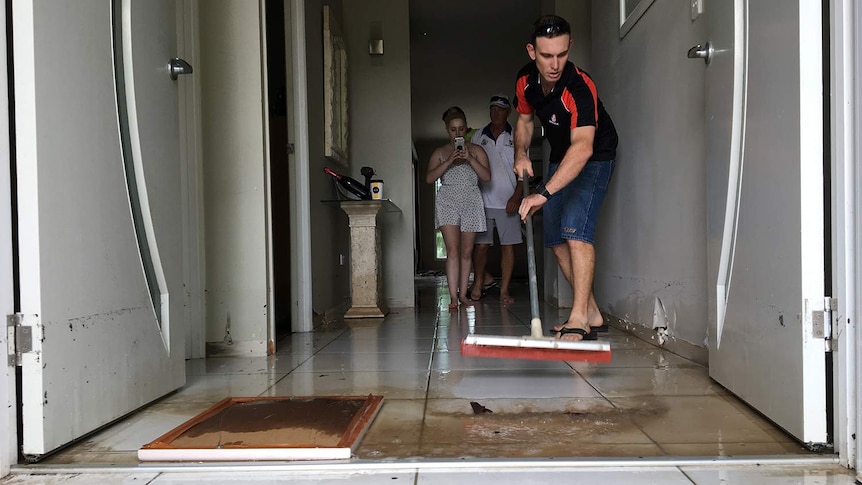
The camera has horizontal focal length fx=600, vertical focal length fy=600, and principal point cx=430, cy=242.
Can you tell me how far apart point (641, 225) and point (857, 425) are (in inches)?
62.7

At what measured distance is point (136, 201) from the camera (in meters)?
1.57

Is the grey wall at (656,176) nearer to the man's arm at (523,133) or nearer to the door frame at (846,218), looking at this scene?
the man's arm at (523,133)

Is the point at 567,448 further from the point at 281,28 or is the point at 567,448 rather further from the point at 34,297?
the point at 281,28

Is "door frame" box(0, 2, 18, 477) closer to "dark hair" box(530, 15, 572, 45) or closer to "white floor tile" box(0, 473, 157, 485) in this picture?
"white floor tile" box(0, 473, 157, 485)

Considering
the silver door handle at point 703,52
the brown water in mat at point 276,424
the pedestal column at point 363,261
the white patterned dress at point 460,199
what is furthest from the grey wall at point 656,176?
the pedestal column at point 363,261

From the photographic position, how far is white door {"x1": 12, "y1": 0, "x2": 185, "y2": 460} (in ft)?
3.87

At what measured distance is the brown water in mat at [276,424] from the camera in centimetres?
125

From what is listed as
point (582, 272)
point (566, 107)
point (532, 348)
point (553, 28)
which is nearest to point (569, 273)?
point (582, 272)

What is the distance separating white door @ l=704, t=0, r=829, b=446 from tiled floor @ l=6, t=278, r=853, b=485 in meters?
0.12

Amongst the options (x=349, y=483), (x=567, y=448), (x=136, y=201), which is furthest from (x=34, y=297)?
(x=567, y=448)

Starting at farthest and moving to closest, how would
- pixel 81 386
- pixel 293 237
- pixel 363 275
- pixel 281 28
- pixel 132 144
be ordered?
pixel 363 275 → pixel 281 28 → pixel 293 237 → pixel 132 144 → pixel 81 386

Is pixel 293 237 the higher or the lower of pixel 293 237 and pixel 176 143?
the lower

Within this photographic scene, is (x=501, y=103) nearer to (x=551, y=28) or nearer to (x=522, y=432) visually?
(x=551, y=28)

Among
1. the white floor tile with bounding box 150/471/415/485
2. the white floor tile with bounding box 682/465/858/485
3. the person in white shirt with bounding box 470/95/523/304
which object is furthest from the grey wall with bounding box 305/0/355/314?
the white floor tile with bounding box 682/465/858/485
